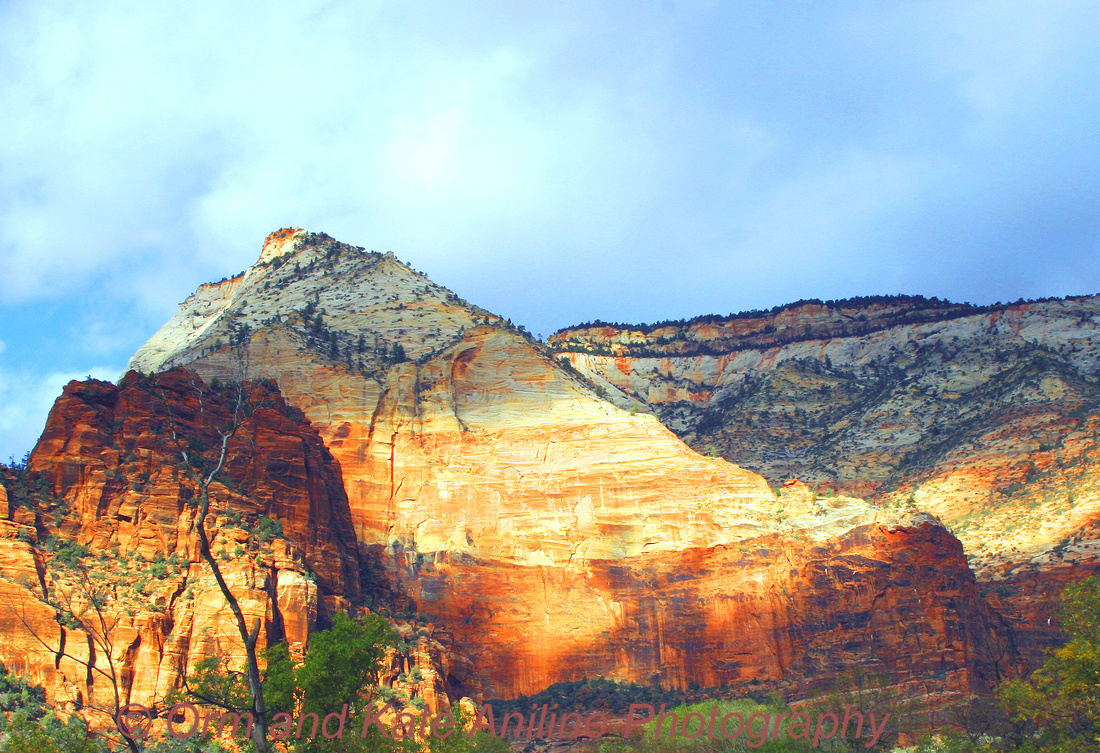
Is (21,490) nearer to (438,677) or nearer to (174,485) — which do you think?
(174,485)

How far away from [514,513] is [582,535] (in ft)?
17.0

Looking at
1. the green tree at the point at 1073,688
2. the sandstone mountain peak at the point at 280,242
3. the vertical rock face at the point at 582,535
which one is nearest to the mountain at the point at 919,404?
the vertical rock face at the point at 582,535

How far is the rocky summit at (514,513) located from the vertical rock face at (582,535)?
0.58ft

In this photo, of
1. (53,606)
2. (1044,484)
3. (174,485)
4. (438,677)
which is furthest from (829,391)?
(53,606)

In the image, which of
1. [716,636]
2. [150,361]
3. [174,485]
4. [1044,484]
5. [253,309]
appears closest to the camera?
[174,485]

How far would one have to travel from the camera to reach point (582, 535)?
263 ft

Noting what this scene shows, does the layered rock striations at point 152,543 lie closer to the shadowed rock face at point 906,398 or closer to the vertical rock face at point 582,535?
the vertical rock face at point 582,535

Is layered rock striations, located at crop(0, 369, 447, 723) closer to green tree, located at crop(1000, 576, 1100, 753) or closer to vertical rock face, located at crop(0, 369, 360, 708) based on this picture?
vertical rock face, located at crop(0, 369, 360, 708)

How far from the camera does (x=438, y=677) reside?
6272cm

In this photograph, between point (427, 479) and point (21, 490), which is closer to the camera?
point (21, 490)

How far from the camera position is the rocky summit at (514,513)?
57844 millimetres

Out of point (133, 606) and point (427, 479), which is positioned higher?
point (427, 479)

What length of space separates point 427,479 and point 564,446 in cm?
1061

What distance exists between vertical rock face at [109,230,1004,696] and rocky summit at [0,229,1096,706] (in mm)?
177
